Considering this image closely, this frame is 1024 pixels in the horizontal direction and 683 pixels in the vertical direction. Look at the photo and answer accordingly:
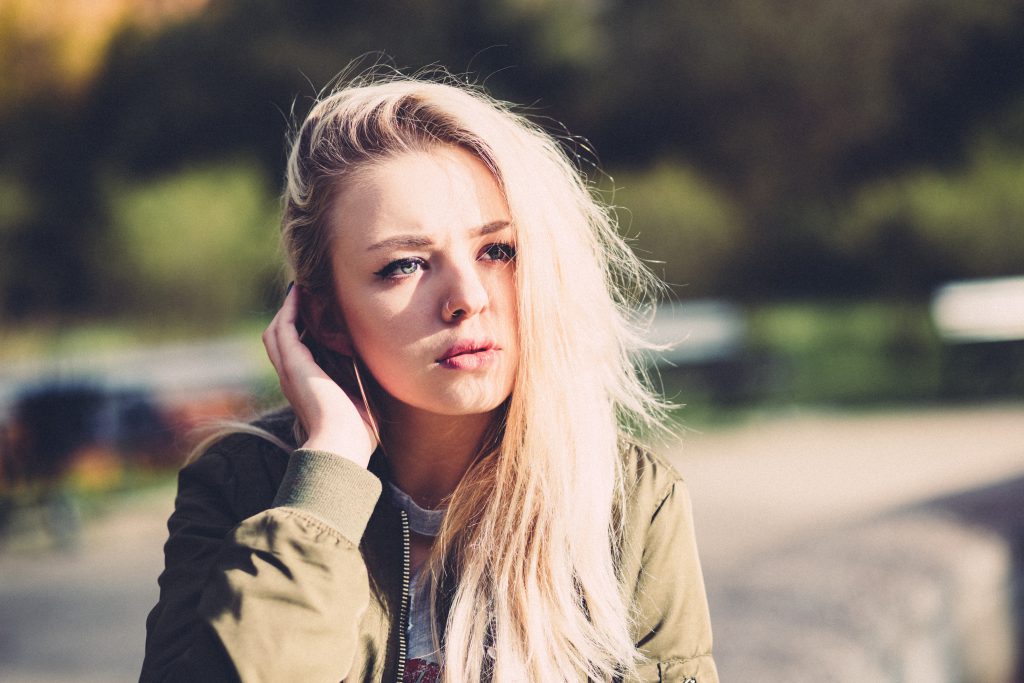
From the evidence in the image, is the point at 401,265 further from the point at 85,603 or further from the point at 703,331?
the point at 703,331

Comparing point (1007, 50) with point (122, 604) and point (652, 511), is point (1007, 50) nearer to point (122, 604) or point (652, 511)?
point (122, 604)

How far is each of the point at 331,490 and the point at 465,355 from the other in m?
0.29

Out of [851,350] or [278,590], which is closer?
[278,590]

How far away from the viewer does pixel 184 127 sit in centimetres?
1238

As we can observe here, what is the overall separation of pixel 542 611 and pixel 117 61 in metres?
11.0

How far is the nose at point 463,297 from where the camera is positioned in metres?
1.55

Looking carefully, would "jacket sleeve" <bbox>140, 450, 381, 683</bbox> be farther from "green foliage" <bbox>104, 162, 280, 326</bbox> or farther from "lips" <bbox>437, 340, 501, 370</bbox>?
"green foliage" <bbox>104, 162, 280, 326</bbox>

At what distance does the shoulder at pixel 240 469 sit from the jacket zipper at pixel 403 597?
225 mm

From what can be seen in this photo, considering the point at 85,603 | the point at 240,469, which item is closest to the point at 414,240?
the point at 240,469

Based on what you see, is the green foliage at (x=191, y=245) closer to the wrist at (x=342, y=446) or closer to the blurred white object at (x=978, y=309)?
the blurred white object at (x=978, y=309)

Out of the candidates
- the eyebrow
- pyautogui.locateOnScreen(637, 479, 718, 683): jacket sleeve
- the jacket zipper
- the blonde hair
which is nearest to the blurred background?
pyautogui.locateOnScreen(637, 479, 718, 683): jacket sleeve

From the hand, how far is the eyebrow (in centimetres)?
27

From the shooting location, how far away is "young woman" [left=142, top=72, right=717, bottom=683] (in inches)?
61.6

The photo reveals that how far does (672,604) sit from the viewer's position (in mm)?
1614
